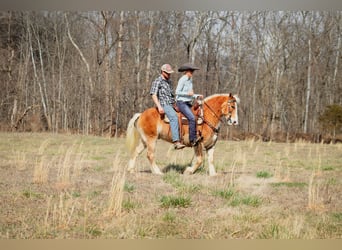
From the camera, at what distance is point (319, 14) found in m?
4.10

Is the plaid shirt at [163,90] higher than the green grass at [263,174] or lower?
higher

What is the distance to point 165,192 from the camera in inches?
150

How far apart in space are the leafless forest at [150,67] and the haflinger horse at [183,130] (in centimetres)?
13

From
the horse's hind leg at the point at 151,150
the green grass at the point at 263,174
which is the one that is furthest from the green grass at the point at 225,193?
the horse's hind leg at the point at 151,150

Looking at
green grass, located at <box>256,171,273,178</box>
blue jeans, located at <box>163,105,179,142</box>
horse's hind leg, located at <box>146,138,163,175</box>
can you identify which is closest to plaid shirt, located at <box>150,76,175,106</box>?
blue jeans, located at <box>163,105,179,142</box>

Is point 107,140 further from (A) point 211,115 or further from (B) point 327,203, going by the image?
(B) point 327,203

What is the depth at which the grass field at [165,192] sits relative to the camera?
3.16 m

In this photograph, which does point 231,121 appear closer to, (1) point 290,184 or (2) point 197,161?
(2) point 197,161

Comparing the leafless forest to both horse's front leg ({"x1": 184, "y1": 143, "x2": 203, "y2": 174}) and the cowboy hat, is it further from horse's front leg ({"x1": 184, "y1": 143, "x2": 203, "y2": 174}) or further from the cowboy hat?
horse's front leg ({"x1": 184, "y1": 143, "x2": 203, "y2": 174})

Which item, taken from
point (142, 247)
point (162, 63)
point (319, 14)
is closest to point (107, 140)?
point (162, 63)

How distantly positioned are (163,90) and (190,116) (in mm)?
405

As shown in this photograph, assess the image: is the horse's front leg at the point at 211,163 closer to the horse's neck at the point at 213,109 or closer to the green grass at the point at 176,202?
the horse's neck at the point at 213,109

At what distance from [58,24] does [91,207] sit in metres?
2.04

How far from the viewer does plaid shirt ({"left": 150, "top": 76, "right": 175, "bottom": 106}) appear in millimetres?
4418
